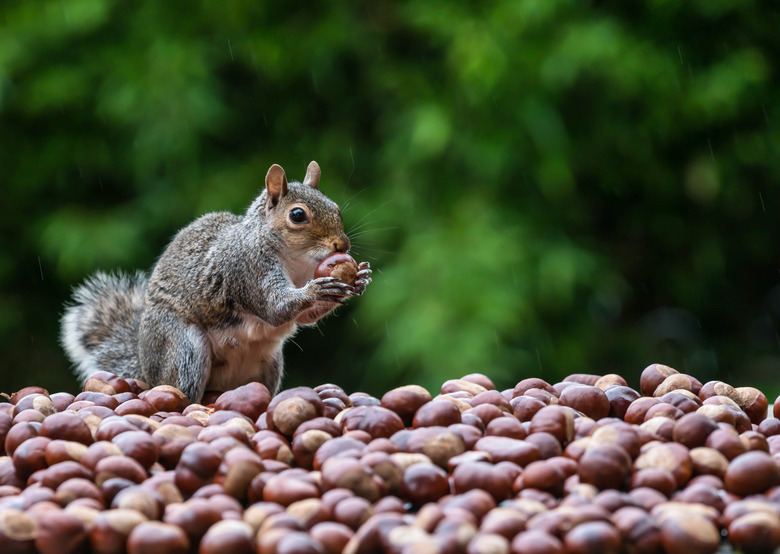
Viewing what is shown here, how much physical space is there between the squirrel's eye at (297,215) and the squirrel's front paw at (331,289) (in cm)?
19

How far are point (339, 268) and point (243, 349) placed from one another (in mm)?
273

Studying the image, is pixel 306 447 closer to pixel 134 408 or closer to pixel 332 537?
pixel 332 537

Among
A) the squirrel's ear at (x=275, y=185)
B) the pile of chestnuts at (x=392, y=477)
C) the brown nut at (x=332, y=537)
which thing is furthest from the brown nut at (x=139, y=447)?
the squirrel's ear at (x=275, y=185)

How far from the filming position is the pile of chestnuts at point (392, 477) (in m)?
0.84

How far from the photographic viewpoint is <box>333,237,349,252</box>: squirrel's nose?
5.57 feet

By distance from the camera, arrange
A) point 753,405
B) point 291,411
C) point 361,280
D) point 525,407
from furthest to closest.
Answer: point 361,280 → point 753,405 → point 525,407 → point 291,411

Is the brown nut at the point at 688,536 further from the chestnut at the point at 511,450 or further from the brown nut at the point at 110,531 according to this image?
the brown nut at the point at 110,531

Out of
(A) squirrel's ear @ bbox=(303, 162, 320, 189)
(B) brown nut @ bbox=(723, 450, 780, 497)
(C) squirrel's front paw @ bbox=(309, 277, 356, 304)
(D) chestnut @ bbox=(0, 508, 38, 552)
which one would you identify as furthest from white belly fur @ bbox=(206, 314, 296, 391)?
(B) brown nut @ bbox=(723, 450, 780, 497)

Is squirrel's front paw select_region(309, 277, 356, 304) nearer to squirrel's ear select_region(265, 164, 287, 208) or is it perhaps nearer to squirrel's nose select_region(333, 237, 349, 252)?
squirrel's nose select_region(333, 237, 349, 252)

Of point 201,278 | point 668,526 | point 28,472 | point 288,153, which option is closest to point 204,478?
point 28,472

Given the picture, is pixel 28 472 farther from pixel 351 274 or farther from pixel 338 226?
pixel 338 226

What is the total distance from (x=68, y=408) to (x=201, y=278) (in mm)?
380

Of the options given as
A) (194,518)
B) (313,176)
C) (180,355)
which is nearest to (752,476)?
(194,518)

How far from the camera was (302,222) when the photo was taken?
1698 millimetres
